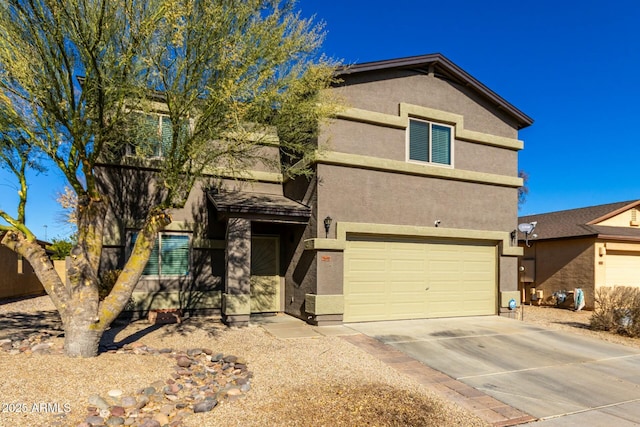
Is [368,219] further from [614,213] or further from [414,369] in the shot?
[614,213]

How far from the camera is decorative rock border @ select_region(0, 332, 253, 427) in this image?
5156 mm

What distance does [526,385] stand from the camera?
23.0ft

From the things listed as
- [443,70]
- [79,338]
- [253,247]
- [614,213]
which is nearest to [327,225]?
[253,247]

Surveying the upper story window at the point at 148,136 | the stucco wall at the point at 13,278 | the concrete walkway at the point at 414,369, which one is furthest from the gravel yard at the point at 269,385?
the stucco wall at the point at 13,278

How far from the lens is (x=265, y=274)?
42.0 ft

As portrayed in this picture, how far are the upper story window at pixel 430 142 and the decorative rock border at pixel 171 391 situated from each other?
8.00 meters

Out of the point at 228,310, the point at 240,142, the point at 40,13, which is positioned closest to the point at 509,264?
the point at 228,310

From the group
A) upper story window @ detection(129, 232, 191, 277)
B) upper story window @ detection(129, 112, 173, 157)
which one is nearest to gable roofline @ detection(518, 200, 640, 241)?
upper story window @ detection(129, 232, 191, 277)

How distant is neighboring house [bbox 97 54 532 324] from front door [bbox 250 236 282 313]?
→ 0.04 metres

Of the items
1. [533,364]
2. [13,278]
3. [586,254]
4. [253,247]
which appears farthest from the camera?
[13,278]

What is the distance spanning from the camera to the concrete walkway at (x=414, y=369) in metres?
5.82

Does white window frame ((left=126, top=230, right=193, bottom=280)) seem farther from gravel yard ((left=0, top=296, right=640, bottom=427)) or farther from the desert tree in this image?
the desert tree

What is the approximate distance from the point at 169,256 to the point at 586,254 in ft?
51.1

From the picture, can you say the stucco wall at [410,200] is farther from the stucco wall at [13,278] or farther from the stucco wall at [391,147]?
the stucco wall at [13,278]
